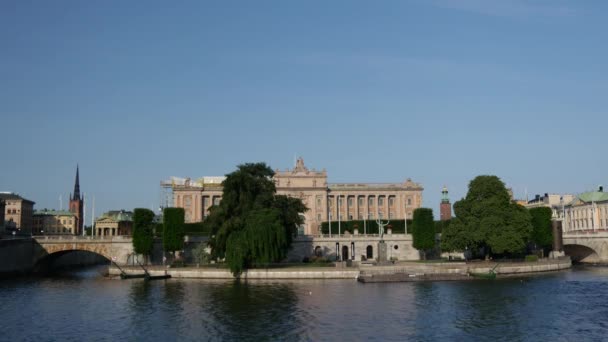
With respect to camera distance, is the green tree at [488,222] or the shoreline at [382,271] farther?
the green tree at [488,222]

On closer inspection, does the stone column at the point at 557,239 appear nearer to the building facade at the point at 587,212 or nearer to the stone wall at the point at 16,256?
the building facade at the point at 587,212

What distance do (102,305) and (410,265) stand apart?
46.4m

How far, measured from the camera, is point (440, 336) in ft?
160

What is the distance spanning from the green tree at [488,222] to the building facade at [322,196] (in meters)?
62.6

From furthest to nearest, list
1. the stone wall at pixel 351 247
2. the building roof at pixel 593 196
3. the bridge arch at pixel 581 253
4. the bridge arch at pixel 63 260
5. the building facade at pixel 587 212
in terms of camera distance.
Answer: the building roof at pixel 593 196 → the building facade at pixel 587 212 → the stone wall at pixel 351 247 → the bridge arch at pixel 581 253 → the bridge arch at pixel 63 260

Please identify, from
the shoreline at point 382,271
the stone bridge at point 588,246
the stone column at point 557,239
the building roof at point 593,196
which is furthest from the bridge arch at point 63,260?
the building roof at point 593,196

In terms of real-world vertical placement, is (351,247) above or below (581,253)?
above

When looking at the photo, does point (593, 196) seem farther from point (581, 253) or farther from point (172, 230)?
point (172, 230)

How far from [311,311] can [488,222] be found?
45675 mm

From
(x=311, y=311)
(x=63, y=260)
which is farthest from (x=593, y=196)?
(x=63, y=260)

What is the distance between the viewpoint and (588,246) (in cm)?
11388

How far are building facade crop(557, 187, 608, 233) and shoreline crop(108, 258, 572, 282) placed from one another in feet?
190

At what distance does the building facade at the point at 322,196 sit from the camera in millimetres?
163750

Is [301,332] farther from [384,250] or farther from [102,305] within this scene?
[384,250]
